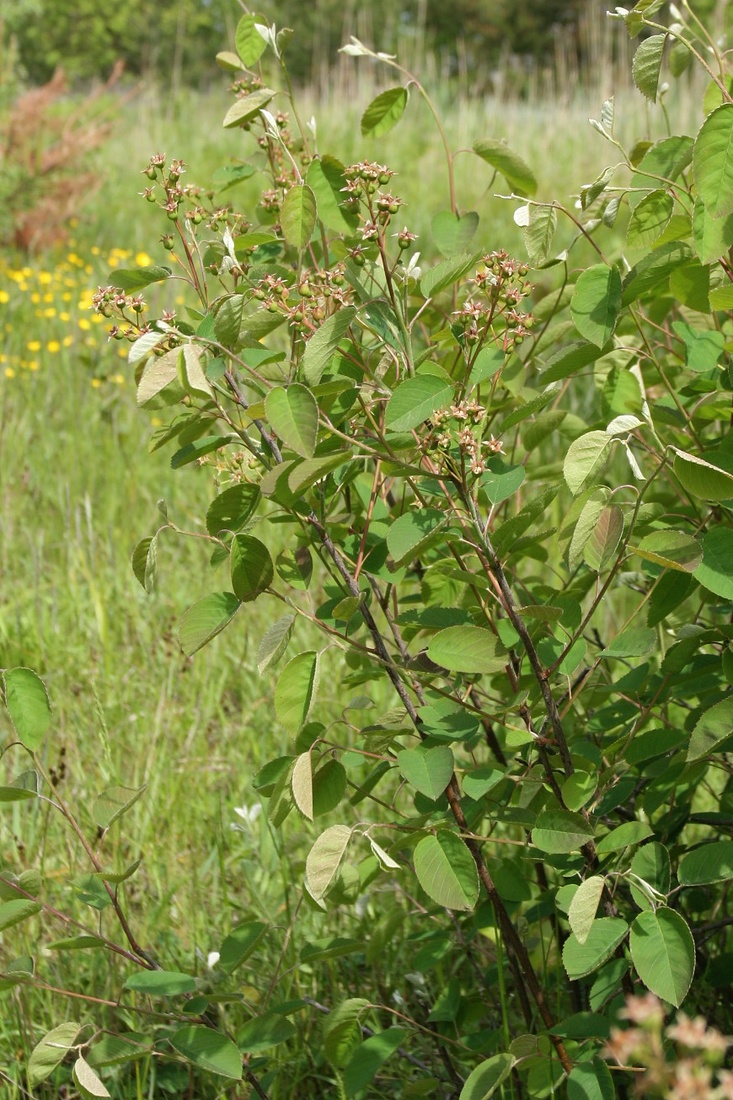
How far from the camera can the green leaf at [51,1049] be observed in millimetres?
1153

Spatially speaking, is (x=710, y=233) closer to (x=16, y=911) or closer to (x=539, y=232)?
(x=539, y=232)

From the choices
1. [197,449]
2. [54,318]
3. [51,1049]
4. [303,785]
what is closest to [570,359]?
[197,449]

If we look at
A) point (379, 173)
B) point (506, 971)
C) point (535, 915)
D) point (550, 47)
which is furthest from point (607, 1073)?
point (550, 47)

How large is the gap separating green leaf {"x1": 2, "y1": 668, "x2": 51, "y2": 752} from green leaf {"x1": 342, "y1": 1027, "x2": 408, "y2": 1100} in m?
0.51

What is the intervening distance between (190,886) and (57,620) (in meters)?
1.05

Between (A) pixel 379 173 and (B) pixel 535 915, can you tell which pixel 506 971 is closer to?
(B) pixel 535 915

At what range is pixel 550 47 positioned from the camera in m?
29.4

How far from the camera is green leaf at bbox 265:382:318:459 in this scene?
0.96 metres

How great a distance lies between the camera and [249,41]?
131cm

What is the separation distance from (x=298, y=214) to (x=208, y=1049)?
0.89 metres

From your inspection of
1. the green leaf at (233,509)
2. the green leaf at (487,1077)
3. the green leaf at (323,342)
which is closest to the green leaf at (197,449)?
the green leaf at (233,509)

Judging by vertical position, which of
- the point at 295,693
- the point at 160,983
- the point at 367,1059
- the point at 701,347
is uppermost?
the point at 701,347

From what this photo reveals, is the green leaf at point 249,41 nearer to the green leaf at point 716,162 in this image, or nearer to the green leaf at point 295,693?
the green leaf at point 716,162

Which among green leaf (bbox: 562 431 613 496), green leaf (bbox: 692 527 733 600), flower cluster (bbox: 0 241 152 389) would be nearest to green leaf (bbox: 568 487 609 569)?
green leaf (bbox: 562 431 613 496)
